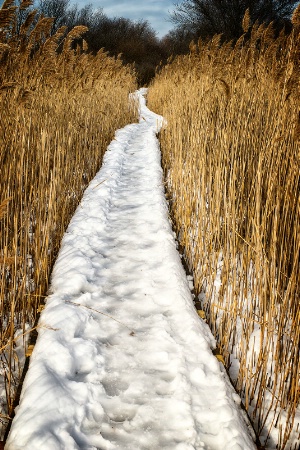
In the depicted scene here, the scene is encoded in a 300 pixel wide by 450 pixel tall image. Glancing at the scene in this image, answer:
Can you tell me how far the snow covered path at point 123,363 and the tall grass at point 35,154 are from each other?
0.12 metres

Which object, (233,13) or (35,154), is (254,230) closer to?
(35,154)

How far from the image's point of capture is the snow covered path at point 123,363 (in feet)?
3.55

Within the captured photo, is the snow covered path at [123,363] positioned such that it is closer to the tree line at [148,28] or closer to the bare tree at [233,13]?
the tree line at [148,28]

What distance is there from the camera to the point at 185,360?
1385 mm

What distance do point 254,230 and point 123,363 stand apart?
76cm

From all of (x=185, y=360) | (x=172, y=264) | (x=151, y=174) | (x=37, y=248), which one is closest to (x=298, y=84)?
(x=172, y=264)

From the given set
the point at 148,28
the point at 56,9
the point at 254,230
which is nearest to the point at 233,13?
the point at 56,9

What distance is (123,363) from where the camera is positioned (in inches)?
54.7

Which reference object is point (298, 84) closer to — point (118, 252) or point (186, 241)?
point (186, 241)

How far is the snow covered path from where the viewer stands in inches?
42.6

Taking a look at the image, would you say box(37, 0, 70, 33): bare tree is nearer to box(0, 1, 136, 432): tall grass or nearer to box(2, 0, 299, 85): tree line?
box(2, 0, 299, 85): tree line

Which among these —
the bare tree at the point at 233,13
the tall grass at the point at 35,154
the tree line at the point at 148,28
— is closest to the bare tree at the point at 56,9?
the tree line at the point at 148,28

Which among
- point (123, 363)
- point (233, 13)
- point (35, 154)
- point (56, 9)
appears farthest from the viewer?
point (56, 9)

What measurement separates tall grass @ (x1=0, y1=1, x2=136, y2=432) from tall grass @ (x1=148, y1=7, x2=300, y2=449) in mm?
834
